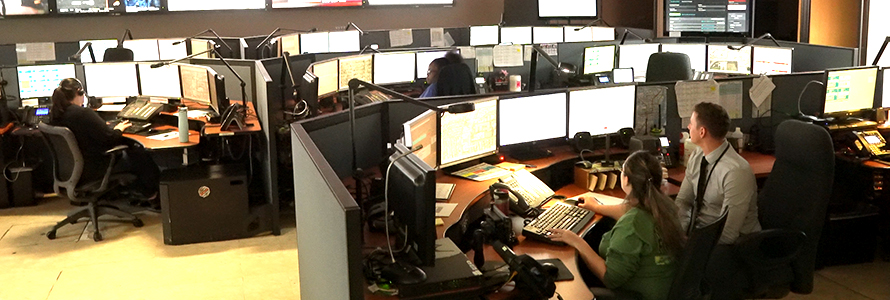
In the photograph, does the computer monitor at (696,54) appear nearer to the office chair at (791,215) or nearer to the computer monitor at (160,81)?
the office chair at (791,215)

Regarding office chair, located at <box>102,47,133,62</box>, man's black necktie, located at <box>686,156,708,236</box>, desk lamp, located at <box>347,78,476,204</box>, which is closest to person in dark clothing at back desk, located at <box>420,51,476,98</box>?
desk lamp, located at <box>347,78,476,204</box>

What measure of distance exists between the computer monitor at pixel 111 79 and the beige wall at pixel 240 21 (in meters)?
3.81

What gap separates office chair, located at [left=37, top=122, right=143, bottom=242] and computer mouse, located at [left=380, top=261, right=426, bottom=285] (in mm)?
3256

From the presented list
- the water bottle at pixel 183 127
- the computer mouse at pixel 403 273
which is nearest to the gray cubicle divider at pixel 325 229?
the computer mouse at pixel 403 273

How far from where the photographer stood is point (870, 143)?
14.5 feet

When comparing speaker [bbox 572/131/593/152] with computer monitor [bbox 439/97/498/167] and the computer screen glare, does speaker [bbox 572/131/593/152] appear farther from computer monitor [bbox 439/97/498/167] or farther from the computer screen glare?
the computer screen glare

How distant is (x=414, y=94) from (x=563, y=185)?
2.77m

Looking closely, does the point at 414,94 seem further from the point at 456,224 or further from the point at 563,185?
the point at 456,224

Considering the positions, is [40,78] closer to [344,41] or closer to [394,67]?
[394,67]

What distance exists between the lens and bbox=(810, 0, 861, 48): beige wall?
6.30 metres

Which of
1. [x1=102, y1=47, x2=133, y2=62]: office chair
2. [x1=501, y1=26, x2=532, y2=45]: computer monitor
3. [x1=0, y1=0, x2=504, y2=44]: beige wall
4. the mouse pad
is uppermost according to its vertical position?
[x1=0, y1=0, x2=504, y2=44]: beige wall

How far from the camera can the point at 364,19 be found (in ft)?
35.3

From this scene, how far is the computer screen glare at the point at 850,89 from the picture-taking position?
185 inches

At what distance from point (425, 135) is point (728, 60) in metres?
3.82
